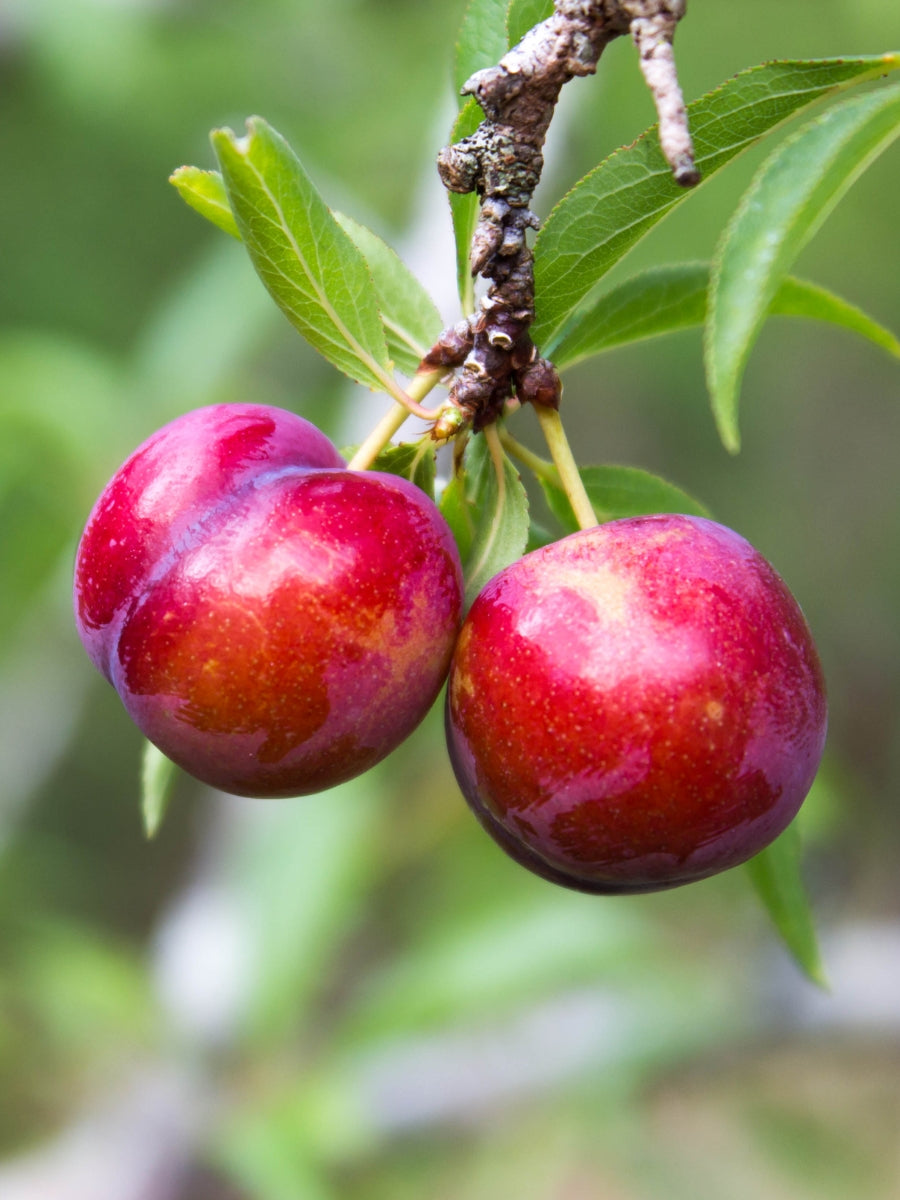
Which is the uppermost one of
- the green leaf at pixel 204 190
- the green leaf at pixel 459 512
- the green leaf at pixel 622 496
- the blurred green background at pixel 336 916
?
the green leaf at pixel 204 190

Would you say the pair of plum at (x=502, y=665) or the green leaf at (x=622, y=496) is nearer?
the pair of plum at (x=502, y=665)

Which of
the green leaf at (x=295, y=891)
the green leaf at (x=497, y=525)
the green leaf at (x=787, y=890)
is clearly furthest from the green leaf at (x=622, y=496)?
the green leaf at (x=295, y=891)

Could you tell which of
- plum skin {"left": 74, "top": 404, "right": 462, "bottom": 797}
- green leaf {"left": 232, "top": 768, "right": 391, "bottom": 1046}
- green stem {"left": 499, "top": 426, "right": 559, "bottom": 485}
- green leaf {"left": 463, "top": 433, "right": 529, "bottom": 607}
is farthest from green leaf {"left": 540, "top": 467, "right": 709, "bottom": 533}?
green leaf {"left": 232, "top": 768, "right": 391, "bottom": 1046}

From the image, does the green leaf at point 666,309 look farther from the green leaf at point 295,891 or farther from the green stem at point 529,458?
the green leaf at point 295,891

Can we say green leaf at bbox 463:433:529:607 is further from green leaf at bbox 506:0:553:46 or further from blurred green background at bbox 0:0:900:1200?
blurred green background at bbox 0:0:900:1200

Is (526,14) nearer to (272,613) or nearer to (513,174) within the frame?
(513,174)

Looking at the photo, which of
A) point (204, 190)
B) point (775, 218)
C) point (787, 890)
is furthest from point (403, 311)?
point (787, 890)
